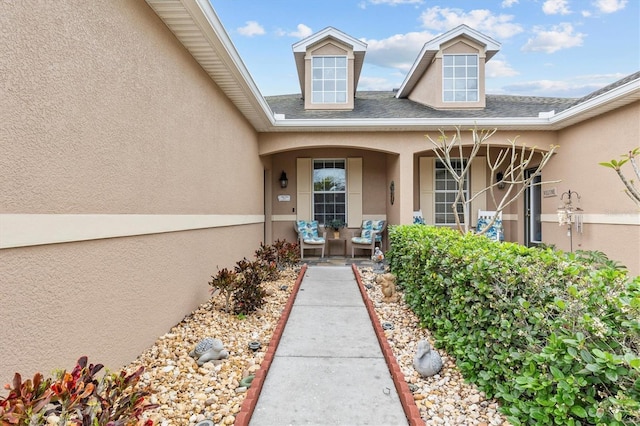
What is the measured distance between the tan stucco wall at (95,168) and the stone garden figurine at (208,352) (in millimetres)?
495

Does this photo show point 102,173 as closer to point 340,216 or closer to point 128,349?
point 128,349

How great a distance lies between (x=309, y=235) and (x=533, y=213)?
5968 mm

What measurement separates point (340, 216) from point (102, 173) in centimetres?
765

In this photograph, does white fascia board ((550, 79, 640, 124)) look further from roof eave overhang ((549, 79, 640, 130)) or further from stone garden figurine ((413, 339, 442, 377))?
stone garden figurine ((413, 339, 442, 377))

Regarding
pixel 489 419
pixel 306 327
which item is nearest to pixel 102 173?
pixel 306 327

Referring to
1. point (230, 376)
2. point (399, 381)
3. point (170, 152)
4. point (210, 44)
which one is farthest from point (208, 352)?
point (210, 44)

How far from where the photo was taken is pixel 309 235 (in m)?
9.17

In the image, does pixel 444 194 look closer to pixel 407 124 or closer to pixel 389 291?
pixel 407 124

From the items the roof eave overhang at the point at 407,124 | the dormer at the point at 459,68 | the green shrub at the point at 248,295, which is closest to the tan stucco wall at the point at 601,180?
the roof eave overhang at the point at 407,124

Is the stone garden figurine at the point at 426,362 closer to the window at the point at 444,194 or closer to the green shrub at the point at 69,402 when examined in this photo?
the green shrub at the point at 69,402

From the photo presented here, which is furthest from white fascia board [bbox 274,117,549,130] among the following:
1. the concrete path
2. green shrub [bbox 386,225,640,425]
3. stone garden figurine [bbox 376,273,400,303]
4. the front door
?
green shrub [bbox 386,225,640,425]

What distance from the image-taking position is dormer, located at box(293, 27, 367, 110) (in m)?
9.10

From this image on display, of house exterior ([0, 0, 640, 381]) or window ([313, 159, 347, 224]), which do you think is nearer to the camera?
house exterior ([0, 0, 640, 381])

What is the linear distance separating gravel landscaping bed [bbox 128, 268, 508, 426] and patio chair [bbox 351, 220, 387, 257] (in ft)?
14.5
